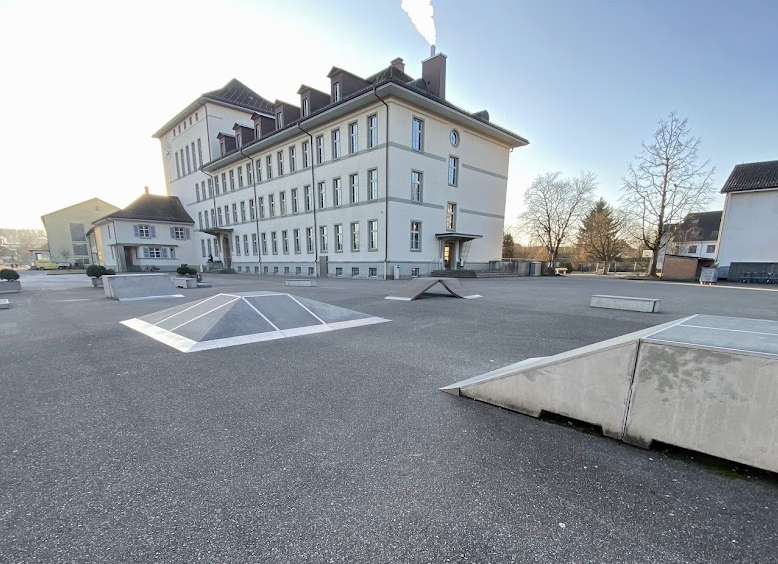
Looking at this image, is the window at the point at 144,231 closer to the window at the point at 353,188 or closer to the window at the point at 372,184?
the window at the point at 353,188

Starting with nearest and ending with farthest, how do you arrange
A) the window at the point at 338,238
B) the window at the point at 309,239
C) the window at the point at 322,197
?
the window at the point at 338,238 < the window at the point at 322,197 < the window at the point at 309,239

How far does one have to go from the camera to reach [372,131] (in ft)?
68.7

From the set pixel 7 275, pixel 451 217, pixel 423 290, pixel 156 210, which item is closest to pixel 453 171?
pixel 451 217

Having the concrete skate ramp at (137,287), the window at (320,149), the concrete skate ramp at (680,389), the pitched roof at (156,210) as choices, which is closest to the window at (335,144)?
the window at (320,149)

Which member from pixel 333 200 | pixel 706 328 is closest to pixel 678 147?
pixel 333 200

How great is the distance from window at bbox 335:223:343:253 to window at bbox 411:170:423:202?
6.19 meters

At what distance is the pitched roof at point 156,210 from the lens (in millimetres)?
36688

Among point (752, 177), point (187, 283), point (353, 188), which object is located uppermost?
point (752, 177)

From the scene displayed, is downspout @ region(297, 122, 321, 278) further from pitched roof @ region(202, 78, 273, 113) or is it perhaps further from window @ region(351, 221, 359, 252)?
pitched roof @ region(202, 78, 273, 113)

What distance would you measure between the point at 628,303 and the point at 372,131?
18.2 metres

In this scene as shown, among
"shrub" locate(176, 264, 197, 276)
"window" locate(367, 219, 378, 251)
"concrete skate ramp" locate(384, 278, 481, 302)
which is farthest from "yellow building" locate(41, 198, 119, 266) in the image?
"concrete skate ramp" locate(384, 278, 481, 302)

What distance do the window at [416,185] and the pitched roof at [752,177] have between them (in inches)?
1105

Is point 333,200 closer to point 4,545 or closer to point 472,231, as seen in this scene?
point 472,231

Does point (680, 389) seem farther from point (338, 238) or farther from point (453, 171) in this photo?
point (453, 171)
